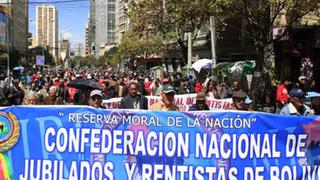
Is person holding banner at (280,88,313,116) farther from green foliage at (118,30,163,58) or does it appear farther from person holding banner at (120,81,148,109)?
green foliage at (118,30,163,58)

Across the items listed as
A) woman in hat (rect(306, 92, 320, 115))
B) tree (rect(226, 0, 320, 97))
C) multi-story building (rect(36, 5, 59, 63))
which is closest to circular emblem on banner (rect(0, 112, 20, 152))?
woman in hat (rect(306, 92, 320, 115))

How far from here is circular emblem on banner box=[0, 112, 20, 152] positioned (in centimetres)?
652

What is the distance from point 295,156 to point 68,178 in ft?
8.47

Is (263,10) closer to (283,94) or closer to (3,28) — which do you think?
(283,94)

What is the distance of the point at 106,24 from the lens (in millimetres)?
184250

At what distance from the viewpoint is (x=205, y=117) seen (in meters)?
6.37

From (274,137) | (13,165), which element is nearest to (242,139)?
(274,137)

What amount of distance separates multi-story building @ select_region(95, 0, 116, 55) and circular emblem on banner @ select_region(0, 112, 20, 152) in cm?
15538

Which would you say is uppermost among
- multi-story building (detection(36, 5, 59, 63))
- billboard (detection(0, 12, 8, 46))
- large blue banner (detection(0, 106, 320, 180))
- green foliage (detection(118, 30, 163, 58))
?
multi-story building (detection(36, 5, 59, 63))

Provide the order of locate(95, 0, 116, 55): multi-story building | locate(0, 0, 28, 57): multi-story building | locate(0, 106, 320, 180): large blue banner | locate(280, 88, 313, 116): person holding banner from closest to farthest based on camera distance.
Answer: locate(0, 106, 320, 180): large blue banner
locate(280, 88, 313, 116): person holding banner
locate(0, 0, 28, 57): multi-story building
locate(95, 0, 116, 55): multi-story building

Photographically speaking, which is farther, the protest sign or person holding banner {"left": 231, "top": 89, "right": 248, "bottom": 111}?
the protest sign

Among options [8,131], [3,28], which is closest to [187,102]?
[8,131]

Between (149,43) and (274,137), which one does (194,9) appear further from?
(149,43)

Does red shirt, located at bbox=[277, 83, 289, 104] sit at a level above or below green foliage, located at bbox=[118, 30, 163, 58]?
below
